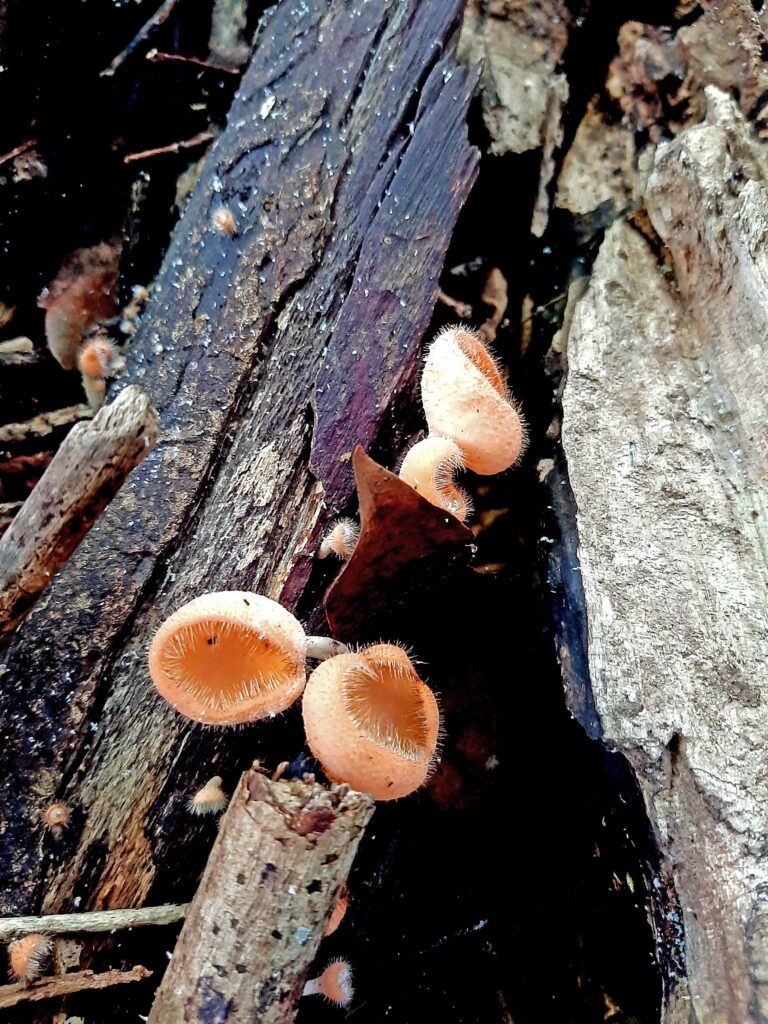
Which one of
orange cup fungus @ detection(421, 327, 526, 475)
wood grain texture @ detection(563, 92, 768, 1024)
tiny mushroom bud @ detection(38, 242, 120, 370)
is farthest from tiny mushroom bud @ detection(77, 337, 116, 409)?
wood grain texture @ detection(563, 92, 768, 1024)

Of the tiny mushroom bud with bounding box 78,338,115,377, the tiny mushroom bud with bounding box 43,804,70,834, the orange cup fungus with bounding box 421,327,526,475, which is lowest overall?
the tiny mushroom bud with bounding box 43,804,70,834

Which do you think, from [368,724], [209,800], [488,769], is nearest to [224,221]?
[368,724]

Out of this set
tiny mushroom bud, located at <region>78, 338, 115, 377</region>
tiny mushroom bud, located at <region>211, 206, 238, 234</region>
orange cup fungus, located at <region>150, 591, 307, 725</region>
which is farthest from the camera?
tiny mushroom bud, located at <region>78, 338, 115, 377</region>

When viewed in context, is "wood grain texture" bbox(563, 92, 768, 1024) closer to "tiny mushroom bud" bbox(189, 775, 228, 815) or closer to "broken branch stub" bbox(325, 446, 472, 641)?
"broken branch stub" bbox(325, 446, 472, 641)

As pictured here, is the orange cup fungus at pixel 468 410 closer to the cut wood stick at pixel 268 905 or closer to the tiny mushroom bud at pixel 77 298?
the cut wood stick at pixel 268 905

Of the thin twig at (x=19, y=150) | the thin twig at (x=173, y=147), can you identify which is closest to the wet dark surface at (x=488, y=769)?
the thin twig at (x=19, y=150)

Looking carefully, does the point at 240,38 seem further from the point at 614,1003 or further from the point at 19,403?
the point at 614,1003

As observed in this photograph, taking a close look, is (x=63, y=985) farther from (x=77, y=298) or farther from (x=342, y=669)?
(x=77, y=298)
